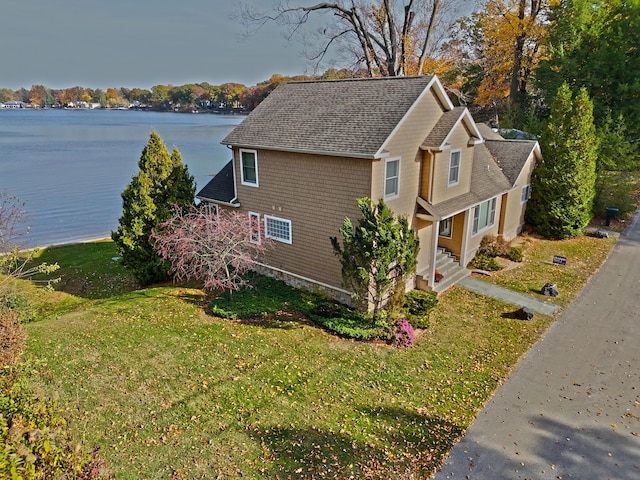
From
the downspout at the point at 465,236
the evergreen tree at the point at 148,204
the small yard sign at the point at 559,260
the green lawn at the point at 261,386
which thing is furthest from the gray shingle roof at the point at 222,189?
the small yard sign at the point at 559,260

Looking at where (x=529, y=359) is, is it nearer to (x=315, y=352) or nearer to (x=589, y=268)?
(x=315, y=352)

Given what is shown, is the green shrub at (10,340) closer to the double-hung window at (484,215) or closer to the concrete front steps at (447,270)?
the concrete front steps at (447,270)

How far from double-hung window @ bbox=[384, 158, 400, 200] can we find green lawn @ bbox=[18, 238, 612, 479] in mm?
4695

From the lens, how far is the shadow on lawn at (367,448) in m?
8.20

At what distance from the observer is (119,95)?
18438 centimetres

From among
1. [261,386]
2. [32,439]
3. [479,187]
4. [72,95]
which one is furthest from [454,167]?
[72,95]

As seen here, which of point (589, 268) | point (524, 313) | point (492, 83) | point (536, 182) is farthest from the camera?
point (492, 83)

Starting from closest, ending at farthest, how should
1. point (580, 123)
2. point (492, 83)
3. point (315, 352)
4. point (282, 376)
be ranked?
1. point (282, 376)
2. point (315, 352)
3. point (580, 123)
4. point (492, 83)

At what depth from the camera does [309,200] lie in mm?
15539

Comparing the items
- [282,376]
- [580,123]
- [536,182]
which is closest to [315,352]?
[282,376]

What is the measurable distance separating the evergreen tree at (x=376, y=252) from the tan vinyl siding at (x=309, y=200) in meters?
1.43

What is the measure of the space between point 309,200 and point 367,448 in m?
9.02

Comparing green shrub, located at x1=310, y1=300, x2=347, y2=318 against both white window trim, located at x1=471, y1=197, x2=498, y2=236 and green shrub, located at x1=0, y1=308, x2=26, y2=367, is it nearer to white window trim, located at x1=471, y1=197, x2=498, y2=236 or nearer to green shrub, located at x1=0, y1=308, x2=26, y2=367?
green shrub, located at x1=0, y1=308, x2=26, y2=367

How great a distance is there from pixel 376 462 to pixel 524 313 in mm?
8975
